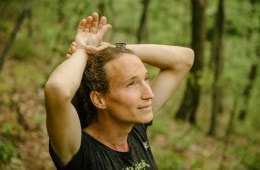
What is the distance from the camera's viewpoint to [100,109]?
9.59ft

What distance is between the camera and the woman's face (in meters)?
2.77

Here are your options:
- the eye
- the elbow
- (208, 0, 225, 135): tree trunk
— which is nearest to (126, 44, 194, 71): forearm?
the eye

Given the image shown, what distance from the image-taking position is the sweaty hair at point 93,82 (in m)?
2.86

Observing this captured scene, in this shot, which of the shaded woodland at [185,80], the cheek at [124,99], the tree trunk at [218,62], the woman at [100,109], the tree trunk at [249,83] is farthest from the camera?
the tree trunk at [249,83]

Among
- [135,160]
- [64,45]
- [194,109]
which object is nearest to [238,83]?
[194,109]

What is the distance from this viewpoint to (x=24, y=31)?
51.0 ft

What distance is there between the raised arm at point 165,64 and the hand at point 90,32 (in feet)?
1.20

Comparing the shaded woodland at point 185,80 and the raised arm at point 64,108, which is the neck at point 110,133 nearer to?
the raised arm at point 64,108

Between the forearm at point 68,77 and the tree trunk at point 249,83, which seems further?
the tree trunk at point 249,83

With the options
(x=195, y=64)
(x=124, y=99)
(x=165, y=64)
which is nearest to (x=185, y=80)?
(x=195, y=64)

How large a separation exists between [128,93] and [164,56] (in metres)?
0.86

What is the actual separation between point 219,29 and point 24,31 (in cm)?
668

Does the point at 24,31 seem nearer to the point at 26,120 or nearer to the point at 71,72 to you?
the point at 26,120

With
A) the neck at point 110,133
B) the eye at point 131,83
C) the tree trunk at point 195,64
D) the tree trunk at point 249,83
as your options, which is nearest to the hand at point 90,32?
the eye at point 131,83
